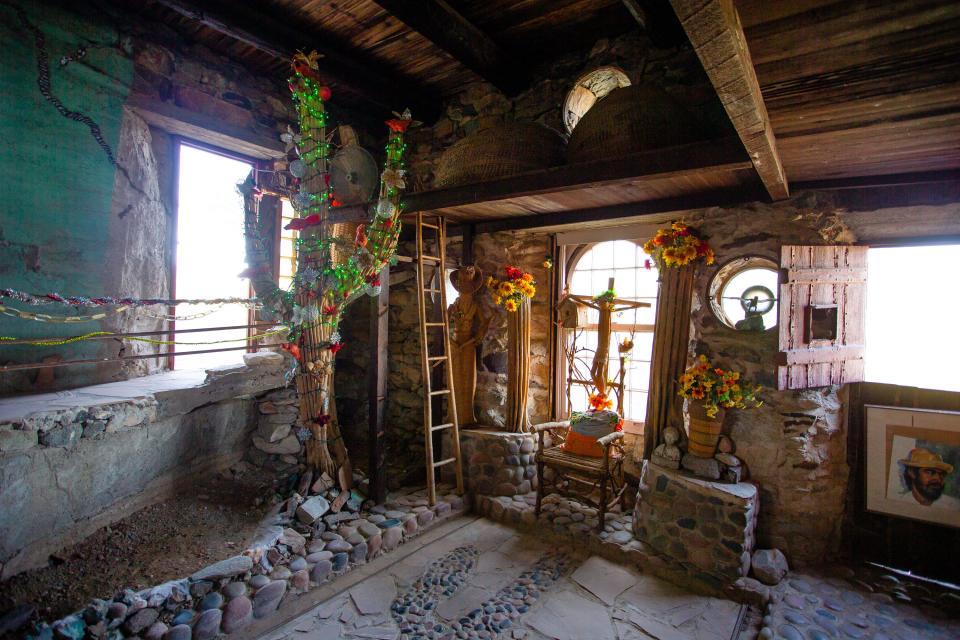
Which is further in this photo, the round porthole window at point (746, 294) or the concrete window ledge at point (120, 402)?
the round porthole window at point (746, 294)

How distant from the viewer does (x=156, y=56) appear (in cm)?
413

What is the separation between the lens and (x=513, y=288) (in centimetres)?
486

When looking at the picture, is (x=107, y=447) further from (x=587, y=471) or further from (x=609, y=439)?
(x=609, y=439)

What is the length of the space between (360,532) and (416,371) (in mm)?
2146

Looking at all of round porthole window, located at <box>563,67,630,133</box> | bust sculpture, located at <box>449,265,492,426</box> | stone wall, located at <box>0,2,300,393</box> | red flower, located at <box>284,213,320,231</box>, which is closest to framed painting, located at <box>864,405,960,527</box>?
bust sculpture, located at <box>449,265,492,426</box>

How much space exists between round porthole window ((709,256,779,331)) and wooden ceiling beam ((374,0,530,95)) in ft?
9.60

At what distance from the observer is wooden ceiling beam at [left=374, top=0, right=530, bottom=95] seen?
3.83m

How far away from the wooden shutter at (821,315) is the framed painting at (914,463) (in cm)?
42

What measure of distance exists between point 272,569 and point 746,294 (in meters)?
4.36

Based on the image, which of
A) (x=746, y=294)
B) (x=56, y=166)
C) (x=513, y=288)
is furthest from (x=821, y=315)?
(x=56, y=166)

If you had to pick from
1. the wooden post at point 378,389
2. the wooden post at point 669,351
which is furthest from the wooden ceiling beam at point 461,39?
the wooden post at point 669,351

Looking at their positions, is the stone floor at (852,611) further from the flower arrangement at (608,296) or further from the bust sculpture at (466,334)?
the bust sculpture at (466,334)

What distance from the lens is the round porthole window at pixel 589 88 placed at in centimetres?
455

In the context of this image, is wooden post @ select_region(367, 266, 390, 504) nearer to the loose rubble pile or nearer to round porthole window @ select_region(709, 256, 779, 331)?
the loose rubble pile
